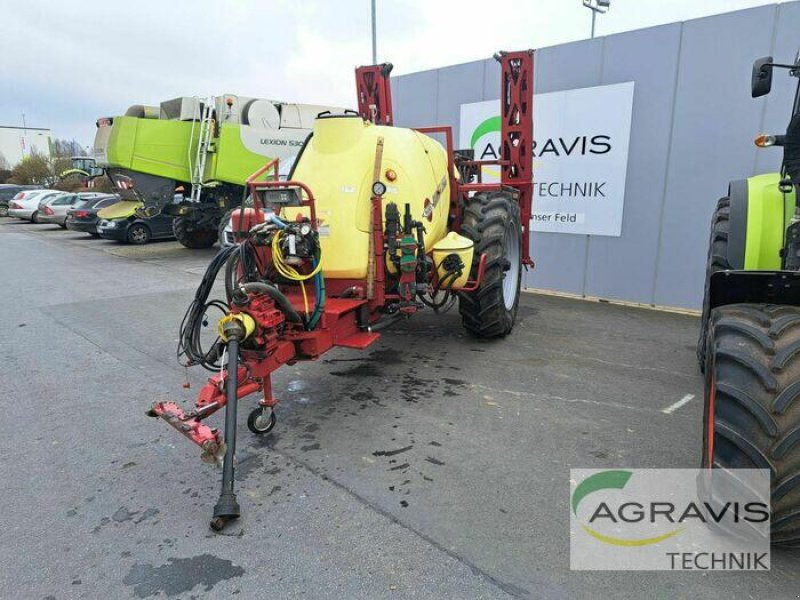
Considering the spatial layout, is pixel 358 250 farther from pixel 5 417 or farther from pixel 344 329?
pixel 5 417

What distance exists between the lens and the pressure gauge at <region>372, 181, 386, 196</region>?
13.5 feet

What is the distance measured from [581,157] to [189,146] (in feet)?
31.1

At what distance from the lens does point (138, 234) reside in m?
16.7

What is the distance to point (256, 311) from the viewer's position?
10.8 feet

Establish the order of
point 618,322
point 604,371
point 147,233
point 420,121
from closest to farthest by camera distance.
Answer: point 604,371, point 618,322, point 420,121, point 147,233

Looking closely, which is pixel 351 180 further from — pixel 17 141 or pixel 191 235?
pixel 17 141

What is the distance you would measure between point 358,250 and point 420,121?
6.73 meters

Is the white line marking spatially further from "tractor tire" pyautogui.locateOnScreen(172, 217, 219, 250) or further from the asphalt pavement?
"tractor tire" pyautogui.locateOnScreen(172, 217, 219, 250)

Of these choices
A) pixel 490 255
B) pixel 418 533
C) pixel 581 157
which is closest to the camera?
pixel 418 533

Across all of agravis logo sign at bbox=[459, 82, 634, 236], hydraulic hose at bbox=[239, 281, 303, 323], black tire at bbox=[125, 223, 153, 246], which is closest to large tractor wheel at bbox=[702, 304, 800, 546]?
hydraulic hose at bbox=[239, 281, 303, 323]

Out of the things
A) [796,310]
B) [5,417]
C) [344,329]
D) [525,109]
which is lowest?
[5,417]

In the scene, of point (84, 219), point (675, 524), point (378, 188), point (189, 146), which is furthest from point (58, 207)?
point (675, 524)

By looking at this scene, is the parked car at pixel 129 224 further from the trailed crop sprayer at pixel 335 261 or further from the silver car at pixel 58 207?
the trailed crop sprayer at pixel 335 261

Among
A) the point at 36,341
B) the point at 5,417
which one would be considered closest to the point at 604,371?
the point at 5,417
